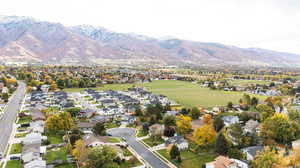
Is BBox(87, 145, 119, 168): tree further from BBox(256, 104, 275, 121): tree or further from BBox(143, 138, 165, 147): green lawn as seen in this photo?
BBox(256, 104, 275, 121): tree

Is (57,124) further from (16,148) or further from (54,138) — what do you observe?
(16,148)

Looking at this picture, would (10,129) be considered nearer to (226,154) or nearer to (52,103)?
(52,103)

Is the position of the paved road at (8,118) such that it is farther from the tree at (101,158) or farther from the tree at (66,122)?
the tree at (101,158)

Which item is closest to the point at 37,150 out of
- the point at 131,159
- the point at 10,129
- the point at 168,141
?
the point at 131,159

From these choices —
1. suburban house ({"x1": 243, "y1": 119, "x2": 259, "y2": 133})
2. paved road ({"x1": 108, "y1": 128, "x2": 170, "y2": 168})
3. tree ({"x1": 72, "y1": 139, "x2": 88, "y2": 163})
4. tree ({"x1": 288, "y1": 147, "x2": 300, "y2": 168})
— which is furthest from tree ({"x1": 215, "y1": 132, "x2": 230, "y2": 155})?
tree ({"x1": 72, "y1": 139, "x2": 88, "y2": 163})

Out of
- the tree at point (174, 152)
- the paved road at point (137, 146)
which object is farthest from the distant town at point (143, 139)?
the tree at point (174, 152)
